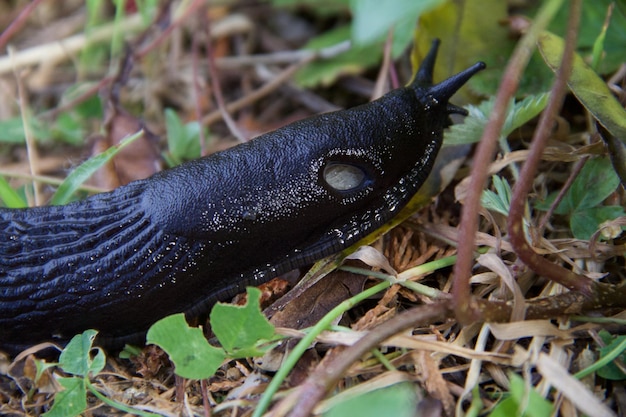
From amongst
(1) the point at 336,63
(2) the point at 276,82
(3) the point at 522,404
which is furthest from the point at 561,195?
(2) the point at 276,82

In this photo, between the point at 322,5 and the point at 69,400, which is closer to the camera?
the point at 69,400

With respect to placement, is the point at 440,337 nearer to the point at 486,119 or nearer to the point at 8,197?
the point at 486,119

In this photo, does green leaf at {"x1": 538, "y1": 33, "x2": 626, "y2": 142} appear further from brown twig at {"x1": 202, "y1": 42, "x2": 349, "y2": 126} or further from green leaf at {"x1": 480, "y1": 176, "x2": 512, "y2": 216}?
brown twig at {"x1": 202, "y1": 42, "x2": 349, "y2": 126}

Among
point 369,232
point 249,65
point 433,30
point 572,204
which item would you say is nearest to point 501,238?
point 572,204

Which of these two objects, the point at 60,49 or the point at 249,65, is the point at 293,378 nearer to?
the point at 249,65

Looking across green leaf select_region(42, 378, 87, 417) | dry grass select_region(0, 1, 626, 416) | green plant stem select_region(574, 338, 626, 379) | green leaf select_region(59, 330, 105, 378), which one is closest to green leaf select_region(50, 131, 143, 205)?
dry grass select_region(0, 1, 626, 416)

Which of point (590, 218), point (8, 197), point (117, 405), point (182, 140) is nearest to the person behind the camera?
point (117, 405)

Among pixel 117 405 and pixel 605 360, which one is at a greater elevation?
pixel 117 405
